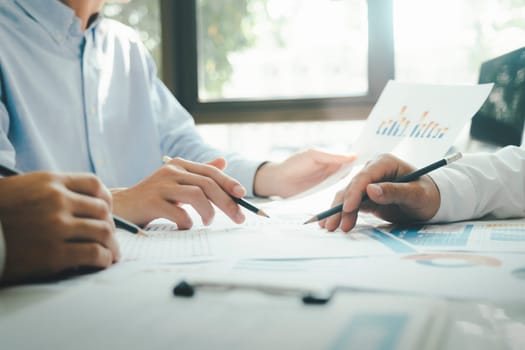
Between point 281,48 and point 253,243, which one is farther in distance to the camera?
point 281,48

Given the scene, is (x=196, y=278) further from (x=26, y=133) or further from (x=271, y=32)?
(x=271, y=32)

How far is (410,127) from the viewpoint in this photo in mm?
844

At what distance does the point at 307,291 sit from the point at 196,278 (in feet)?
0.26

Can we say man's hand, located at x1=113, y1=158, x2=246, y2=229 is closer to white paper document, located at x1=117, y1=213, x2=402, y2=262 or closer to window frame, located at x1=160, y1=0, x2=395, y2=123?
white paper document, located at x1=117, y1=213, x2=402, y2=262

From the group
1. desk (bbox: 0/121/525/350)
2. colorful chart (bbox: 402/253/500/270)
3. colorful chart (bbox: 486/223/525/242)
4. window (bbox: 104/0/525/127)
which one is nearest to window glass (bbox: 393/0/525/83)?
window (bbox: 104/0/525/127)

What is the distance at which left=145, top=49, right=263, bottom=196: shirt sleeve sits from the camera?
1063 mm

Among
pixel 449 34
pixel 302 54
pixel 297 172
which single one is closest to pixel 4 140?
pixel 297 172

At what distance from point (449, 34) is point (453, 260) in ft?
4.79

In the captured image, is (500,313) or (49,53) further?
(49,53)

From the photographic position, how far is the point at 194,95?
6.15 ft

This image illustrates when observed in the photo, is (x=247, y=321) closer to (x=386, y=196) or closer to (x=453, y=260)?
(x=453, y=260)

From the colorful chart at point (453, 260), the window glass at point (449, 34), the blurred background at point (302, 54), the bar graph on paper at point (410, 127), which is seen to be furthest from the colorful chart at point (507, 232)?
the window glass at point (449, 34)

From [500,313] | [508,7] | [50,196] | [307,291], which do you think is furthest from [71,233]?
[508,7]

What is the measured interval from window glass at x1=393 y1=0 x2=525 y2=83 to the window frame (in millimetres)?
55
